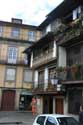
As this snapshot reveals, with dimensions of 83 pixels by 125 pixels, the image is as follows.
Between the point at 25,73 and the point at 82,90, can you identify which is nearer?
the point at 82,90

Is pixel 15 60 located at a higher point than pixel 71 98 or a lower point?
higher

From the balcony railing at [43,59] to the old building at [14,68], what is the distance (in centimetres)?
1188

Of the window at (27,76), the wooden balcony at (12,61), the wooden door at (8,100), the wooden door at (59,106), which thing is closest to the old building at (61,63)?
the wooden door at (59,106)

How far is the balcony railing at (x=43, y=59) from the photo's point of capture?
24.6 metres

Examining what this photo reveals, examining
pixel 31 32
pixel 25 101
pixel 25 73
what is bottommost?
pixel 25 101

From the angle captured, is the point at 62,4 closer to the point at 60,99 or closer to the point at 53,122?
the point at 60,99

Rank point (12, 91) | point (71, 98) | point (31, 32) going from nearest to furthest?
point (71, 98)
point (12, 91)
point (31, 32)

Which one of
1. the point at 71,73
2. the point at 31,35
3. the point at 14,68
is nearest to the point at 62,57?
the point at 71,73

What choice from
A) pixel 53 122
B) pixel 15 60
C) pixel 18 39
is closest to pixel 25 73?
pixel 15 60

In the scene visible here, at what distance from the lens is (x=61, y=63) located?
22078mm

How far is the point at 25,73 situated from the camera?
A: 4116 cm

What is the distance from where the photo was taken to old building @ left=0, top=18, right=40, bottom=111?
39.5 meters

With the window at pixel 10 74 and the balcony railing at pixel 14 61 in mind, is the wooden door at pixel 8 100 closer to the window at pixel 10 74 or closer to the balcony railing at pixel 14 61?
the window at pixel 10 74

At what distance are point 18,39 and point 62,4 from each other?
777 inches
